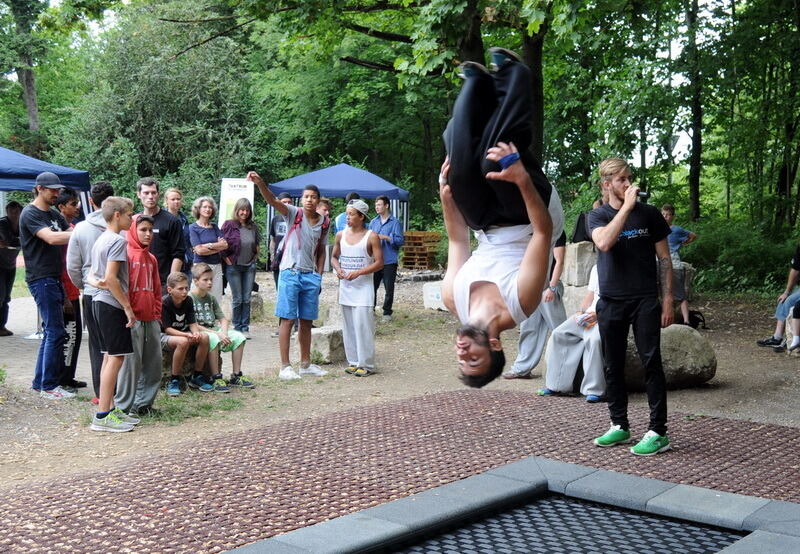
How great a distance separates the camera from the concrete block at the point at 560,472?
5273 mm

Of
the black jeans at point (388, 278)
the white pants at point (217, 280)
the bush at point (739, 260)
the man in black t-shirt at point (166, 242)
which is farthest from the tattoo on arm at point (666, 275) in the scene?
the bush at point (739, 260)

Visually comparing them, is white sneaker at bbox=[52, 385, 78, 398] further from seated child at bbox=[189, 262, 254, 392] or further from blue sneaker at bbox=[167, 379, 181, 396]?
seated child at bbox=[189, 262, 254, 392]

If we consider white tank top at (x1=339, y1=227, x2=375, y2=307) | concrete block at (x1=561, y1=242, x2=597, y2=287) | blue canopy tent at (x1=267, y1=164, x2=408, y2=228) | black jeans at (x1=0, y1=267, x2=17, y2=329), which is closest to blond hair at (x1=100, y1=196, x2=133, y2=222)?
white tank top at (x1=339, y1=227, x2=375, y2=307)

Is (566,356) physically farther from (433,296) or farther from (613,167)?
(433,296)

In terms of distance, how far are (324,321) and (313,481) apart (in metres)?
7.45

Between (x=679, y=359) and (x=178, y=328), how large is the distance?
15.7ft

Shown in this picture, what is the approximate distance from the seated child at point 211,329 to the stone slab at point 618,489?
4.11 metres

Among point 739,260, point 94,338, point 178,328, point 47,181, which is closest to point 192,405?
point 178,328

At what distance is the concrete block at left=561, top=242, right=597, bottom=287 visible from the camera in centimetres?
1231

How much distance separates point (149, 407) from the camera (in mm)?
7301

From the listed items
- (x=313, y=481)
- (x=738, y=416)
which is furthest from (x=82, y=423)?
(x=738, y=416)

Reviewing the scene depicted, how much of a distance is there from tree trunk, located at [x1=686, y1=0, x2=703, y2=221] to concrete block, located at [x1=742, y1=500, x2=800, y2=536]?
14.6 meters

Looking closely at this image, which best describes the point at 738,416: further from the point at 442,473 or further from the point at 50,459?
the point at 50,459

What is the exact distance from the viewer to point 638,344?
5.95m
